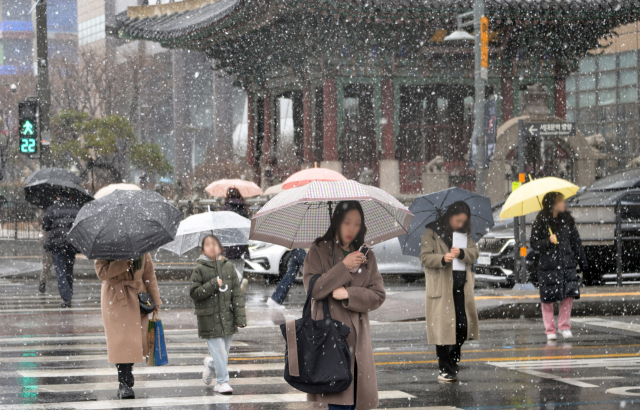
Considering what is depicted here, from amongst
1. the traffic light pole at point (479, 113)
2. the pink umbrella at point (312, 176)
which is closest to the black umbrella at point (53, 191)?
the pink umbrella at point (312, 176)

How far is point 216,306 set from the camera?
771 centimetres

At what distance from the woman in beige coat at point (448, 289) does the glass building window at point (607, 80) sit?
39557mm

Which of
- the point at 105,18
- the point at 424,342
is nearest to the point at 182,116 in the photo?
the point at 105,18

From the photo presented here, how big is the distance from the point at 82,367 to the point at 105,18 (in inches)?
2753

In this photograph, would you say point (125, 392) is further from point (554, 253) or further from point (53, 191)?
point (53, 191)

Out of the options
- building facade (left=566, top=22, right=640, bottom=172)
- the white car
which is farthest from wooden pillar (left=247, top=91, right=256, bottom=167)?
building facade (left=566, top=22, right=640, bottom=172)

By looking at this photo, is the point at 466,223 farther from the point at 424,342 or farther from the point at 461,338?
the point at 424,342

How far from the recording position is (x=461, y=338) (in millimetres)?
8266

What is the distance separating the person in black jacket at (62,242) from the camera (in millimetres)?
14234

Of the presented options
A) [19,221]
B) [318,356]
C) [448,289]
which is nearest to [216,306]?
[448,289]

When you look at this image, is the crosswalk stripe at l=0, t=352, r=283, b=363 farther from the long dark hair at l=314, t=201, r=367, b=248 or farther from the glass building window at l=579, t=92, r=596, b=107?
the glass building window at l=579, t=92, r=596, b=107

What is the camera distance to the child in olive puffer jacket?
761 cm

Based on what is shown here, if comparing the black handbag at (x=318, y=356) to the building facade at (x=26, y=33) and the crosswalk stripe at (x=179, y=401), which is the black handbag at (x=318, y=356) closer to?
the crosswalk stripe at (x=179, y=401)

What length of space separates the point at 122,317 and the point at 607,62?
138ft
